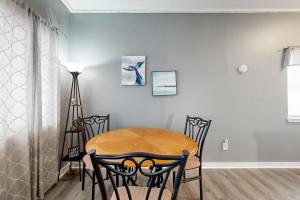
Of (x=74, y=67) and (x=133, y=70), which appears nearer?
(x=74, y=67)

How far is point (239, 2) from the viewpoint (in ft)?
9.07

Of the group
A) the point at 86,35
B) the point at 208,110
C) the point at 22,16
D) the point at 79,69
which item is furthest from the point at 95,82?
the point at 208,110

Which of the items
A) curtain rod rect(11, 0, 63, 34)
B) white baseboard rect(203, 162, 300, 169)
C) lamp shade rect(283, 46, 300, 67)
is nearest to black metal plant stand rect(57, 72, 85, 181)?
curtain rod rect(11, 0, 63, 34)

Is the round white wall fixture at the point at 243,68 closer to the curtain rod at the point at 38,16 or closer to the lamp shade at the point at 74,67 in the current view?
the lamp shade at the point at 74,67

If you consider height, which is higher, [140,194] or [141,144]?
[141,144]

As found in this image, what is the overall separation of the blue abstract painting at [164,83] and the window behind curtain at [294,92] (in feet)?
6.18

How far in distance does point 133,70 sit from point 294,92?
2650 millimetres

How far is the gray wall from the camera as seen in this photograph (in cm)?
303

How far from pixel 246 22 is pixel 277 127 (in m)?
1.78

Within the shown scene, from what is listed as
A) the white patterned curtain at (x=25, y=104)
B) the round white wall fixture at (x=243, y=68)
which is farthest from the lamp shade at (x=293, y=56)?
the white patterned curtain at (x=25, y=104)

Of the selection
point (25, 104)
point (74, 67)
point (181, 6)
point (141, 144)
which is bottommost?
point (141, 144)

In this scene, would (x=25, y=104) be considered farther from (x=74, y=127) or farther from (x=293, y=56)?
(x=293, y=56)

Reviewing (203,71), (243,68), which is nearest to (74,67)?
(203,71)

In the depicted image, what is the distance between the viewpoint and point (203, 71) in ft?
9.97
